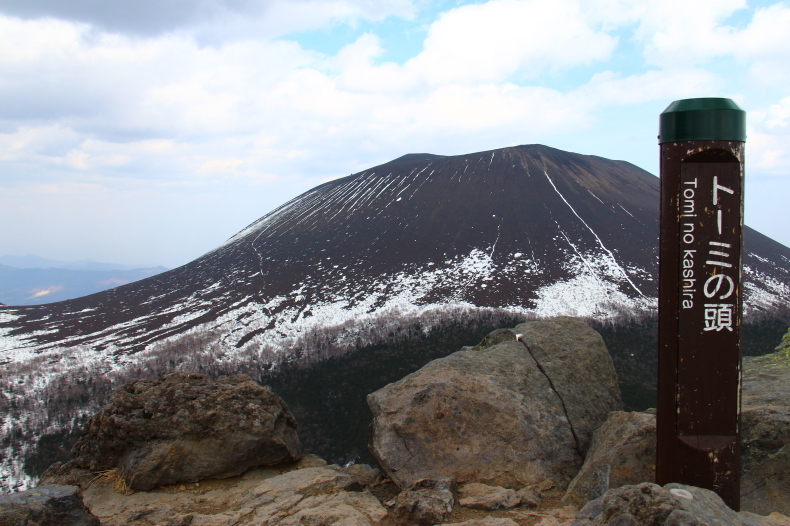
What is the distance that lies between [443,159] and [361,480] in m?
105

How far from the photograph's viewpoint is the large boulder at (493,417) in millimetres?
7969

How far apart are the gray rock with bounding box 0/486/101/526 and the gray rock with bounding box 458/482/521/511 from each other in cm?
444

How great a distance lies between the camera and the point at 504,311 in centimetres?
5791

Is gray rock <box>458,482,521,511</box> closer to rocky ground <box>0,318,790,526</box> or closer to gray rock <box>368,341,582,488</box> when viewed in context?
rocky ground <box>0,318,790,526</box>

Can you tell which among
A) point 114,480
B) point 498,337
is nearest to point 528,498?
point 498,337

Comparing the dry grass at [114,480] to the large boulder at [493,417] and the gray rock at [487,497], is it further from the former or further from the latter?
the gray rock at [487,497]

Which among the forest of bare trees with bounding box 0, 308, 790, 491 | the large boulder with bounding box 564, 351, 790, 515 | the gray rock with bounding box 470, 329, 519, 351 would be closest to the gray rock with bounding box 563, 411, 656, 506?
the large boulder with bounding box 564, 351, 790, 515

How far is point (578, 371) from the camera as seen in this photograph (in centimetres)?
1020

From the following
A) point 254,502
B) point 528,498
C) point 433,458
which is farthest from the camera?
point 433,458

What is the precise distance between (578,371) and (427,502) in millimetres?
5020

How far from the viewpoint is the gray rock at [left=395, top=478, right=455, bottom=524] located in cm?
628

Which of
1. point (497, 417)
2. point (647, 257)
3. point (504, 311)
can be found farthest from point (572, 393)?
point (647, 257)

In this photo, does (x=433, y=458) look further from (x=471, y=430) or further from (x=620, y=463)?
(x=620, y=463)

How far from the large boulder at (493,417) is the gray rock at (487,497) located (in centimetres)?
42
